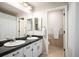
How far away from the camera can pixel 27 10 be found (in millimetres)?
2424

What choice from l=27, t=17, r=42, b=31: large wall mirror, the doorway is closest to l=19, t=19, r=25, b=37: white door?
l=27, t=17, r=42, b=31: large wall mirror

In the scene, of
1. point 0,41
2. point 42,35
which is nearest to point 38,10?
point 42,35

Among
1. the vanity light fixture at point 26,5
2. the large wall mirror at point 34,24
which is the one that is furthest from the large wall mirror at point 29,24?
the vanity light fixture at point 26,5

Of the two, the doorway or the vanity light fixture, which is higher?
the vanity light fixture

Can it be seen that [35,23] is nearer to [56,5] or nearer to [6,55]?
[56,5]

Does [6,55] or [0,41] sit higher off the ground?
[0,41]

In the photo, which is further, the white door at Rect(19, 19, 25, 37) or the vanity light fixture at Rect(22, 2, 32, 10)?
the vanity light fixture at Rect(22, 2, 32, 10)

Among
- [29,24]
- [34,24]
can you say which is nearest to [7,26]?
[29,24]

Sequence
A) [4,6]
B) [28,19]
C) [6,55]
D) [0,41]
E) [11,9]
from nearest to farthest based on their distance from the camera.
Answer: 1. [6,55]
2. [0,41]
3. [4,6]
4. [11,9]
5. [28,19]

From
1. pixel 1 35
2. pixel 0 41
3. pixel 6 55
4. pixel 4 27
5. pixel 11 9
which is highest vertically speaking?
pixel 11 9

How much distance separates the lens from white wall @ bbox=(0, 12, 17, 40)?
1.58 meters

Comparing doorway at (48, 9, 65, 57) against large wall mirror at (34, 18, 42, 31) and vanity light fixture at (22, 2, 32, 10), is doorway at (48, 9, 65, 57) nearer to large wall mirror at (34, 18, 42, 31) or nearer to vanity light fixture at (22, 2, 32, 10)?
large wall mirror at (34, 18, 42, 31)

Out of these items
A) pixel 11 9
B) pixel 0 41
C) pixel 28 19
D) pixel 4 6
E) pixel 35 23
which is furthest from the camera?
pixel 35 23

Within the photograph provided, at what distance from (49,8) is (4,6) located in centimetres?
146
